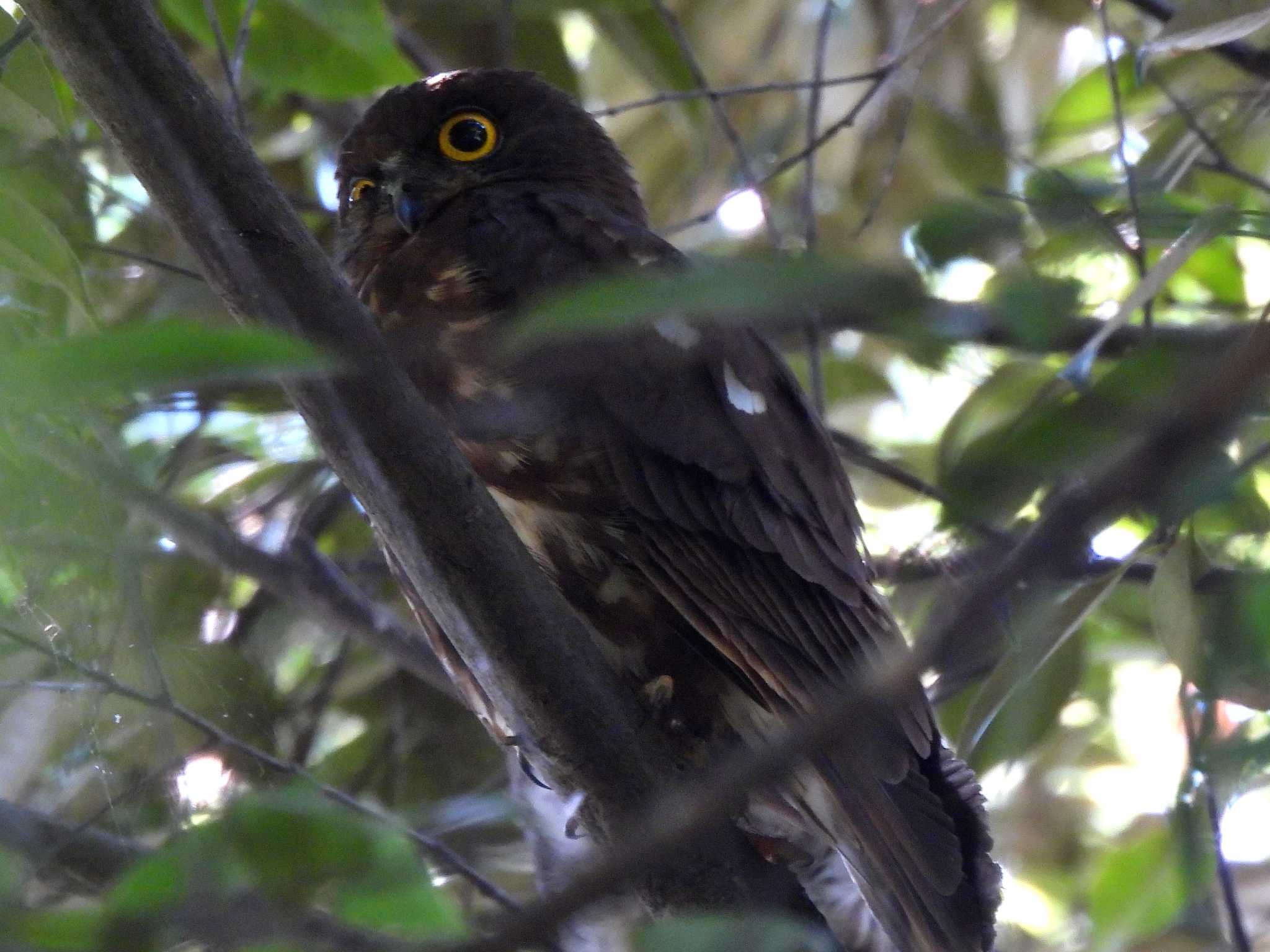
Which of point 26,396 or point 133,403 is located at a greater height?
point 133,403

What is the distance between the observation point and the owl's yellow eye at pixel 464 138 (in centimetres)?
365

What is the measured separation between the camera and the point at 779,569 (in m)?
2.77

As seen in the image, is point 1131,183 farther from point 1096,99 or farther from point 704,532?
point 1096,99

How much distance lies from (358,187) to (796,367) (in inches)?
57.3

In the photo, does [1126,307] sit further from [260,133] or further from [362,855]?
[260,133]

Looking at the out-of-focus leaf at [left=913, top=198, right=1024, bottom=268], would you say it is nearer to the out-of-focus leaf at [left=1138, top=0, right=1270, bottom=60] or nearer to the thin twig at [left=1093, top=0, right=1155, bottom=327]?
the thin twig at [left=1093, top=0, right=1155, bottom=327]

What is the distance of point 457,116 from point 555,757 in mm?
1996

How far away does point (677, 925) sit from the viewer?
1.12 meters

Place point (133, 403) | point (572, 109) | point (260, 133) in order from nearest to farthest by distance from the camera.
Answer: point (133, 403) < point (572, 109) < point (260, 133)

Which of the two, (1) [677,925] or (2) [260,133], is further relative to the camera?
(2) [260,133]

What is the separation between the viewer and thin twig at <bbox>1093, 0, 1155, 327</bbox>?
1.92 meters

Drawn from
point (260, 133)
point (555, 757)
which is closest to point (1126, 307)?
point (555, 757)

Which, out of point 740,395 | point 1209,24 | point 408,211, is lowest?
point 740,395

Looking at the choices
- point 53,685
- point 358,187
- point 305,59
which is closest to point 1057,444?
point 53,685
